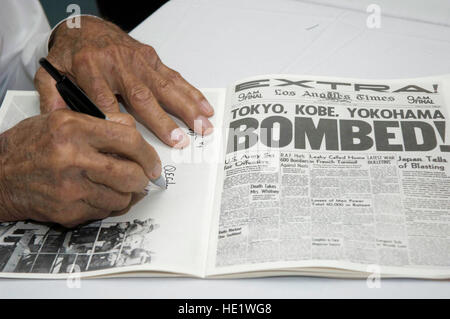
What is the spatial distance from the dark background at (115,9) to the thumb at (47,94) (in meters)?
0.85

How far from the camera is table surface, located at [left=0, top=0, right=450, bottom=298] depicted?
29.3 inches

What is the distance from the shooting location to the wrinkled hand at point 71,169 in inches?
19.8

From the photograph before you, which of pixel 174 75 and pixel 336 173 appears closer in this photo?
pixel 336 173

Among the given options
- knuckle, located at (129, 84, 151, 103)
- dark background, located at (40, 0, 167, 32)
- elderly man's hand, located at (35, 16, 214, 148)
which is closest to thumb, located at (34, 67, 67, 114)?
elderly man's hand, located at (35, 16, 214, 148)

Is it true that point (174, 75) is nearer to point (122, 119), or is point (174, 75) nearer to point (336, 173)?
point (122, 119)

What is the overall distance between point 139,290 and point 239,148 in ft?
0.75

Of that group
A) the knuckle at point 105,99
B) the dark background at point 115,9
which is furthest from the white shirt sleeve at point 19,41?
the dark background at point 115,9

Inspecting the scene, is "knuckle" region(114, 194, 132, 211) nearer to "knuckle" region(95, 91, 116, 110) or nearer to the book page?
the book page

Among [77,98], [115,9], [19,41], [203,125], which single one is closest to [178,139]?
[203,125]

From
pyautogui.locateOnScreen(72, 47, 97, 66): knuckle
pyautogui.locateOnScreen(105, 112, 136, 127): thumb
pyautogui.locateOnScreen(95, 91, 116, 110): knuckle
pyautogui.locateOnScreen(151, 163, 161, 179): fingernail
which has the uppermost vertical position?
pyautogui.locateOnScreen(72, 47, 97, 66): knuckle

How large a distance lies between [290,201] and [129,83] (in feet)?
1.04

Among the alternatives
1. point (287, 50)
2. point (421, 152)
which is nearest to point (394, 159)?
point (421, 152)

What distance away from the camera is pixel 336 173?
0.56 meters

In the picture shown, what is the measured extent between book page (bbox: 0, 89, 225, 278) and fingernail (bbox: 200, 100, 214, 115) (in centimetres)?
8
